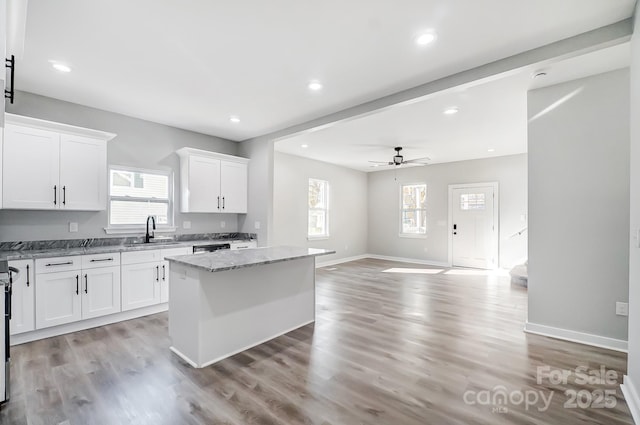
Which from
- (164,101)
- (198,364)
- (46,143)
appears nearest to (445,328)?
(198,364)

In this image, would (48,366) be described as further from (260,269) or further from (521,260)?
(521,260)

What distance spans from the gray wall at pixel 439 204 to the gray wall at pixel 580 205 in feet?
13.2

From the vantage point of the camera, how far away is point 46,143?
10.9 feet

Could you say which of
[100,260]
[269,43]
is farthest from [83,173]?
[269,43]

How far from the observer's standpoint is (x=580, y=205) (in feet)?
9.83

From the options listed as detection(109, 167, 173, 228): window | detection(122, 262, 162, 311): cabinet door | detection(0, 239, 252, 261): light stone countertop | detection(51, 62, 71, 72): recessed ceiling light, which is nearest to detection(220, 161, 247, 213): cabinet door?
detection(109, 167, 173, 228): window

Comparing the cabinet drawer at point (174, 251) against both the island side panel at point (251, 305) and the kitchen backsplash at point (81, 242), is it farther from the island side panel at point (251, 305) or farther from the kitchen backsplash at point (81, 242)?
the island side panel at point (251, 305)

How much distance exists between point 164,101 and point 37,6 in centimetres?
166

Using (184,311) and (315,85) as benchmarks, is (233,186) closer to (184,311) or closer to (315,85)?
(315,85)

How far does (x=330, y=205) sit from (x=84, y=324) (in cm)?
571

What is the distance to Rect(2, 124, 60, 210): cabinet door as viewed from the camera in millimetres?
3109

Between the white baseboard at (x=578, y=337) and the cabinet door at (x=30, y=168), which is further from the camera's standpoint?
the cabinet door at (x=30, y=168)

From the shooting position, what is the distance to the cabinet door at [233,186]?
5098mm

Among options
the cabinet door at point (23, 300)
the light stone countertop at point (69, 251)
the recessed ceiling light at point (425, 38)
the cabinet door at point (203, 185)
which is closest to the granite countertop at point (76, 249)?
the light stone countertop at point (69, 251)
